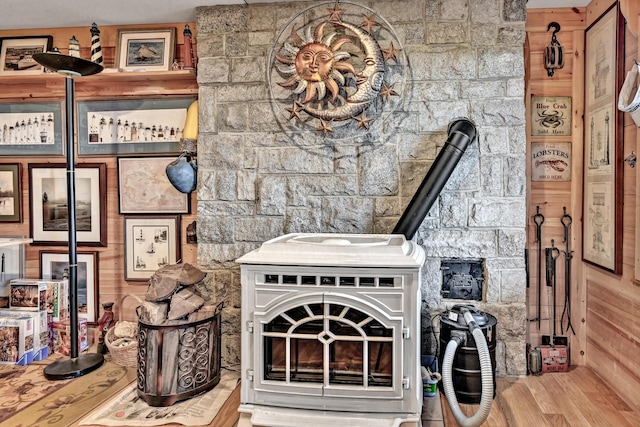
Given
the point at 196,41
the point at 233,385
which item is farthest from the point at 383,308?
the point at 196,41

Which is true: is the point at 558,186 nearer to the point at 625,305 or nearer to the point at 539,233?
the point at 539,233

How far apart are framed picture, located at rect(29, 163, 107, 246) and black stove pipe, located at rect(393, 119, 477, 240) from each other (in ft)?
6.58

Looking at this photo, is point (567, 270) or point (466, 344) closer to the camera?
point (466, 344)

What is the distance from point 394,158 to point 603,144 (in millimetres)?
1116

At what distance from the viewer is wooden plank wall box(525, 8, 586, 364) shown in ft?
9.15

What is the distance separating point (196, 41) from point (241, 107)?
0.55m

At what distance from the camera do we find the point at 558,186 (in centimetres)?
283

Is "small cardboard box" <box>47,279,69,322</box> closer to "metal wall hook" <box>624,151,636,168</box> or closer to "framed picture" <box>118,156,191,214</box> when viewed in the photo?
"framed picture" <box>118,156,191,214</box>

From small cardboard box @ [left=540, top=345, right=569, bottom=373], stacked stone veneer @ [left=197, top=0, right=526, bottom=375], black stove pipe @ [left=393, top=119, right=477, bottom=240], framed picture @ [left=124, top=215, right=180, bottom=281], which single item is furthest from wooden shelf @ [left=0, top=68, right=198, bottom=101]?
small cardboard box @ [left=540, top=345, right=569, bottom=373]

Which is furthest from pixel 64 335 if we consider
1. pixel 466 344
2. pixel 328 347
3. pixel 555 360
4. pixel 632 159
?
pixel 632 159

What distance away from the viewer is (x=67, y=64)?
2520 millimetres

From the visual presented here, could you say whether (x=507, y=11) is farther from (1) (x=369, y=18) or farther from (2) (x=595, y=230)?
(2) (x=595, y=230)

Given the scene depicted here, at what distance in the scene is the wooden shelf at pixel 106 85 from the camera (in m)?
2.98

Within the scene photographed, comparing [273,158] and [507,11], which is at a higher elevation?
[507,11]
